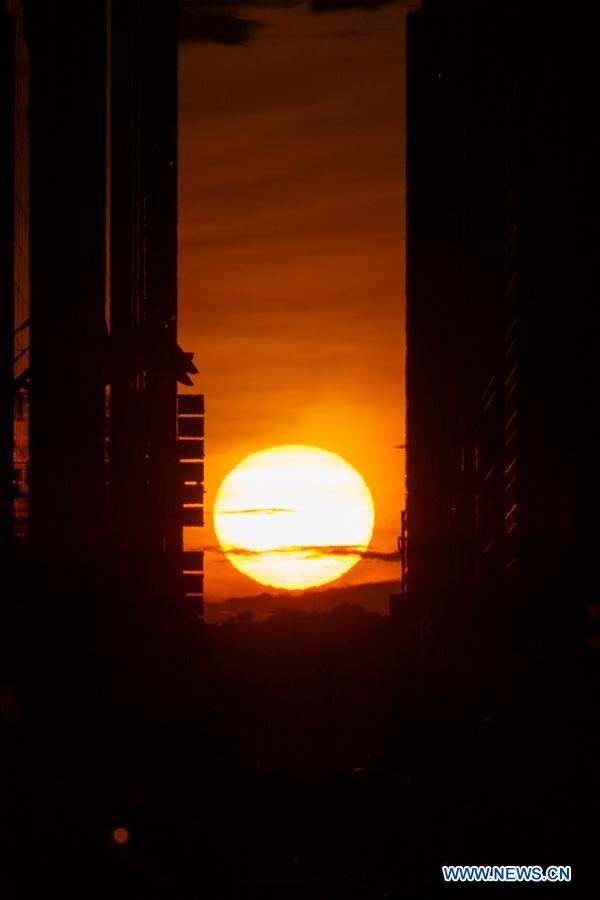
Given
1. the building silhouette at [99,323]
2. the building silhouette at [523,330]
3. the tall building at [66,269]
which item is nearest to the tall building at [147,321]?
the building silhouette at [99,323]

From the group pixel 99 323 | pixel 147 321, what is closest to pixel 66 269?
pixel 99 323

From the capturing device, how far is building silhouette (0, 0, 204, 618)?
23359 mm

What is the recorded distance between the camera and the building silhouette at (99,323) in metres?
23.4

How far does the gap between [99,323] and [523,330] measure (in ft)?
29.9

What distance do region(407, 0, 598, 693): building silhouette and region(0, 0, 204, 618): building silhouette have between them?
5566 millimetres

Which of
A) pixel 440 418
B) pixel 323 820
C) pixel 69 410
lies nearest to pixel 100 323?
pixel 69 410

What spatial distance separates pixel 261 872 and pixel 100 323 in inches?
326

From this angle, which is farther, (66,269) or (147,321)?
(147,321)

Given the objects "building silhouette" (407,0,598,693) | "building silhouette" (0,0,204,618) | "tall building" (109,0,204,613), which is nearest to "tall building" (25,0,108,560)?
"building silhouette" (0,0,204,618)

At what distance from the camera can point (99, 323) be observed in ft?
78.0

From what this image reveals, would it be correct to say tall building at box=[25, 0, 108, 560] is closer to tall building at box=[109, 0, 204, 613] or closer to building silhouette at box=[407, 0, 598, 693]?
building silhouette at box=[407, 0, 598, 693]

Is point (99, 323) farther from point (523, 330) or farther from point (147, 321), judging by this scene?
point (147, 321)

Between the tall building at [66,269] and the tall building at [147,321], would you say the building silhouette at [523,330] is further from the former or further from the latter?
the tall building at [147,321]

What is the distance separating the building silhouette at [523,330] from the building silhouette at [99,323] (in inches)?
219
